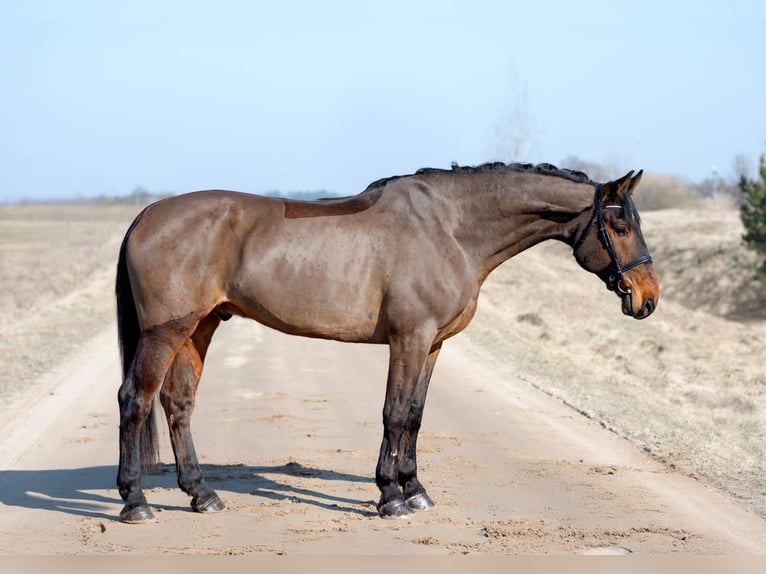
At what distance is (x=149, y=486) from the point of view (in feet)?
27.1

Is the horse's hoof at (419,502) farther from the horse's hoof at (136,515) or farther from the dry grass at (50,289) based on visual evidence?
the dry grass at (50,289)

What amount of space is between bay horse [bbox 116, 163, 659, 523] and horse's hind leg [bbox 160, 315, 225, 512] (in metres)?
0.02

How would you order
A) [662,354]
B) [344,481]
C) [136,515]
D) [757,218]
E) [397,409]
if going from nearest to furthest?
[136,515] → [397,409] → [344,481] → [662,354] → [757,218]

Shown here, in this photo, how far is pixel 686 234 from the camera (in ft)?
161

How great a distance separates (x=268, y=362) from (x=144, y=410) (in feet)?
26.5

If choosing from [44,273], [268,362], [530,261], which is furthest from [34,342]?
[530,261]

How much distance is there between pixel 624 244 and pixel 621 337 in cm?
1516

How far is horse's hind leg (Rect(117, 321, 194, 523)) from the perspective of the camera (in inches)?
288

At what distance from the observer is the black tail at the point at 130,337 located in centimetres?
770

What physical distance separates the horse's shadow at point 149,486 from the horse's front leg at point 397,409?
226 mm

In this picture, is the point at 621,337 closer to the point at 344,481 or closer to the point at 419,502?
the point at 344,481

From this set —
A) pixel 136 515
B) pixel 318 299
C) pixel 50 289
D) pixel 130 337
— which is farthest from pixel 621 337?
pixel 50 289

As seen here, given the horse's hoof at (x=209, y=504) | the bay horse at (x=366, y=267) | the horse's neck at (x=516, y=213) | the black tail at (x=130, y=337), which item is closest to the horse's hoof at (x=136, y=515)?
the bay horse at (x=366, y=267)

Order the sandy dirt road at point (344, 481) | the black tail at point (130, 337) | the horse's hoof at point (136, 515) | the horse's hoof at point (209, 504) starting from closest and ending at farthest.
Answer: the sandy dirt road at point (344, 481), the horse's hoof at point (136, 515), the horse's hoof at point (209, 504), the black tail at point (130, 337)
